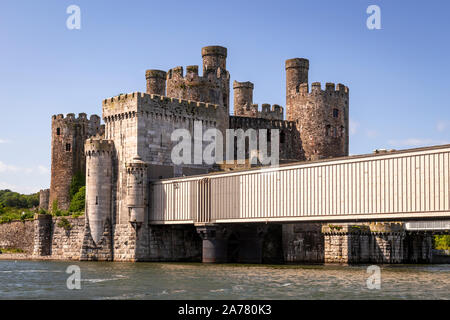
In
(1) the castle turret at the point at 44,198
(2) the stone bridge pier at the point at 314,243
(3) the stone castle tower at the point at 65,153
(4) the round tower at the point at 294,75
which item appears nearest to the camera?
(2) the stone bridge pier at the point at 314,243

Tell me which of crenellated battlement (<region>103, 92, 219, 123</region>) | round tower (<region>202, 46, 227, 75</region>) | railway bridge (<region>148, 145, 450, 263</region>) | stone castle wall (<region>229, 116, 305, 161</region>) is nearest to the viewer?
railway bridge (<region>148, 145, 450, 263</region>)

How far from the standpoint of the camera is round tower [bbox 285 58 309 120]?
8488 centimetres

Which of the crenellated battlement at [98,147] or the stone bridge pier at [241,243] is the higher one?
the crenellated battlement at [98,147]

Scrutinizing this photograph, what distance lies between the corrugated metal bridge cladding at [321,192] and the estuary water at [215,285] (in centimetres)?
407

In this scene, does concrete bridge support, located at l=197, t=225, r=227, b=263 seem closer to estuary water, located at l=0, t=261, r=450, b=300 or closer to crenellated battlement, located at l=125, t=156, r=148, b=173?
crenellated battlement, located at l=125, t=156, r=148, b=173

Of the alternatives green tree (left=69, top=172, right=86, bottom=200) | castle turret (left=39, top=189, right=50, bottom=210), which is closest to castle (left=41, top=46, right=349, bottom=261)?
green tree (left=69, top=172, right=86, bottom=200)

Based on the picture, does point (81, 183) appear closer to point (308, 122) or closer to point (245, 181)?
point (308, 122)

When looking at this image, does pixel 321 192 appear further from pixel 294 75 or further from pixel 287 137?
pixel 294 75

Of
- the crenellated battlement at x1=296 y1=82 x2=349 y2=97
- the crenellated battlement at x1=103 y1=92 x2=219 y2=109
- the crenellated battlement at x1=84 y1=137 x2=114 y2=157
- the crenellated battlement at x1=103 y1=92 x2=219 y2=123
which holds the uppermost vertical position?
the crenellated battlement at x1=296 y1=82 x2=349 y2=97

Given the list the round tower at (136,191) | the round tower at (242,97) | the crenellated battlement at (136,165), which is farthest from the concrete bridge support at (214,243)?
the round tower at (242,97)

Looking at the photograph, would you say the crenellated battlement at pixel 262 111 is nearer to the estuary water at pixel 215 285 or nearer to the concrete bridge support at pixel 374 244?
the concrete bridge support at pixel 374 244

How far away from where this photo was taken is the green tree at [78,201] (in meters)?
80.1

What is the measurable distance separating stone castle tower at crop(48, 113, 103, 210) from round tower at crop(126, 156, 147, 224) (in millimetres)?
26646
